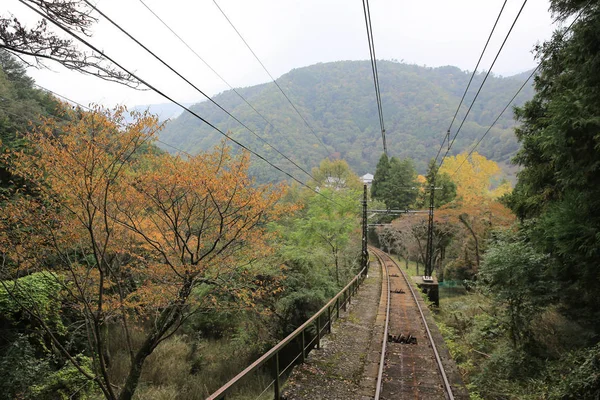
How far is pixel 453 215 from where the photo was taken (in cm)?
2773

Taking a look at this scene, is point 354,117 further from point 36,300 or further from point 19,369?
point 19,369

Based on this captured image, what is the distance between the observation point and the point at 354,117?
11469 cm

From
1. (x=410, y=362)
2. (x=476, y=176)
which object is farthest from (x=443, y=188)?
(x=410, y=362)

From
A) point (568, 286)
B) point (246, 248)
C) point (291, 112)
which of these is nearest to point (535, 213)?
point (568, 286)

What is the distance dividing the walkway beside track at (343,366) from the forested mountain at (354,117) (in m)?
48.9

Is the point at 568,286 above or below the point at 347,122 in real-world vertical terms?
below

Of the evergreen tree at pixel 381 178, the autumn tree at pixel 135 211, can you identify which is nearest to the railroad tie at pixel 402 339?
the autumn tree at pixel 135 211

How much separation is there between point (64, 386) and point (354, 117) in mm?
113241

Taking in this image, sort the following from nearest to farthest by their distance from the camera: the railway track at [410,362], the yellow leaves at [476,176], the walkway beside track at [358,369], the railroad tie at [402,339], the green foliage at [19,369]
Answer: the walkway beside track at [358,369] → the railway track at [410,362] → the green foliage at [19,369] → the railroad tie at [402,339] → the yellow leaves at [476,176]

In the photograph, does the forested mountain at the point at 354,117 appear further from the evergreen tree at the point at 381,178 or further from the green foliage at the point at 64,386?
the green foliage at the point at 64,386

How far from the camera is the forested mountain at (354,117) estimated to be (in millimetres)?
69188

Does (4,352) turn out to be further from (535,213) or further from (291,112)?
(291,112)

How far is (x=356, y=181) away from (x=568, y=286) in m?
54.7

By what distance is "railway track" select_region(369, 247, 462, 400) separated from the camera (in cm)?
681
